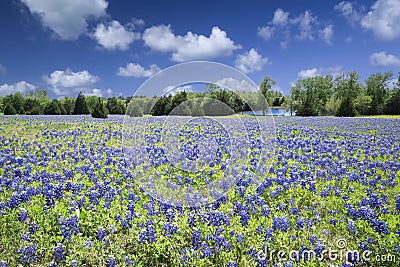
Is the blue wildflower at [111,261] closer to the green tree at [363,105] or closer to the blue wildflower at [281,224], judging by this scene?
the blue wildflower at [281,224]

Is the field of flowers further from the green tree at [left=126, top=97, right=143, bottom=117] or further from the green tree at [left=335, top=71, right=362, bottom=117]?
the green tree at [left=335, top=71, right=362, bottom=117]

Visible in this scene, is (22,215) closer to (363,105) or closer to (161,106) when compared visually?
(161,106)

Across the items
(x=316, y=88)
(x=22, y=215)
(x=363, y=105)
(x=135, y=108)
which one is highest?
(x=316, y=88)

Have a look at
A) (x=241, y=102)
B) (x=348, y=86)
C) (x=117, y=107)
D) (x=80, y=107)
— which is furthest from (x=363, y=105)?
(x=241, y=102)

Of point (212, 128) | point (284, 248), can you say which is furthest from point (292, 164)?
point (212, 128)

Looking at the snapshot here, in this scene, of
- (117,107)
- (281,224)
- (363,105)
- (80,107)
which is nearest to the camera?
(281,224)

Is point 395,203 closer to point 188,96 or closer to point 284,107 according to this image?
point 188,96

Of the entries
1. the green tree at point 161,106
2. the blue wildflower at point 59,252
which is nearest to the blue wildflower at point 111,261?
the blue wildflower at point 59,252

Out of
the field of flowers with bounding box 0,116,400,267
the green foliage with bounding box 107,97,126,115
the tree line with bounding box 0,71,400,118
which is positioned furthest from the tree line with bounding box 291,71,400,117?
the field of flowers with bounding box 0,116,400,267

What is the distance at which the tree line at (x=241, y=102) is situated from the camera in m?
5.76

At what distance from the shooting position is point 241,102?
593 cm

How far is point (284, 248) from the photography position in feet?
12.3

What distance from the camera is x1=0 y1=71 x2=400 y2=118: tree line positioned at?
5.76m

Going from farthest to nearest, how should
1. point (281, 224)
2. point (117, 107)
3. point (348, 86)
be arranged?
point (348, 86), point (117, 107), point (281, 224)
